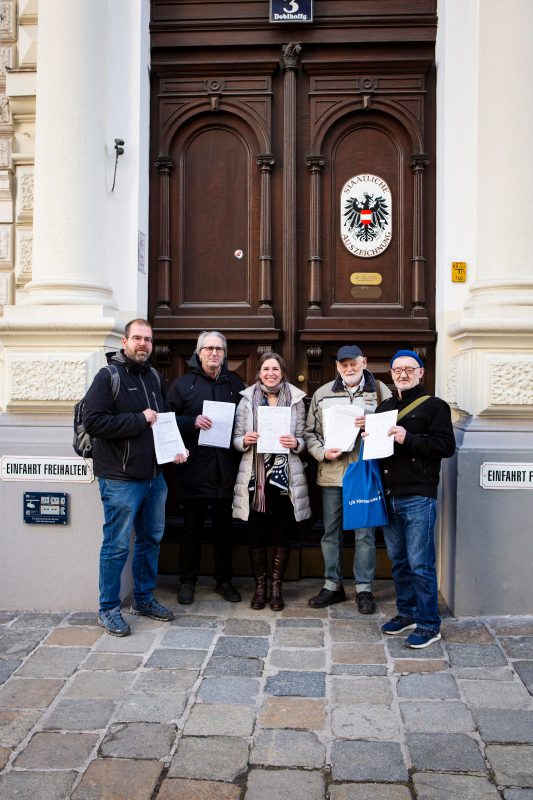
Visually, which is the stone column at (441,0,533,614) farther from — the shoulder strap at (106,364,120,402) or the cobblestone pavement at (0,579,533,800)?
the shoulder strap at (106,364,120,402)

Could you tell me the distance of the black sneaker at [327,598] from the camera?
17.4 feet

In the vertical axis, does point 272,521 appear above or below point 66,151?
below

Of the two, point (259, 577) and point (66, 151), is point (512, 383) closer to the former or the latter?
point (259, 577)

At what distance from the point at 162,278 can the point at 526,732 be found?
4.02 metres

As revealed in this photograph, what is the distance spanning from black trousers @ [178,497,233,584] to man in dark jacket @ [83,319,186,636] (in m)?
0.46

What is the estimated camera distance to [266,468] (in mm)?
5246

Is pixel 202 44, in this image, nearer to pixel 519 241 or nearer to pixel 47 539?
pixel 519 241

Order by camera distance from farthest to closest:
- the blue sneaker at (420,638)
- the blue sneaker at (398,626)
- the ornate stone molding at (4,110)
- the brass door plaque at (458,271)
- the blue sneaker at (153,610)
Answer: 1. the ornate stone molding at (4,110)
2. the brass door plaque at (458,271)
3. the blue sneaker at (153,610)
4. the blue sneaker at (398,626)
5. the blue sneaker at (420,638)

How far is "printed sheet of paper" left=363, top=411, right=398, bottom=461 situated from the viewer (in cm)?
468

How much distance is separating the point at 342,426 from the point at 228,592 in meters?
1.44

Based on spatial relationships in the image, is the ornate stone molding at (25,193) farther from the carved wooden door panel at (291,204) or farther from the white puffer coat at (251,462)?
the white puffer coat at (251,462)

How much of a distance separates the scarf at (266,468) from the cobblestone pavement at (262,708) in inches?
31.6

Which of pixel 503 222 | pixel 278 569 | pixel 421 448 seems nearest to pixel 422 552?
pixel 421 448

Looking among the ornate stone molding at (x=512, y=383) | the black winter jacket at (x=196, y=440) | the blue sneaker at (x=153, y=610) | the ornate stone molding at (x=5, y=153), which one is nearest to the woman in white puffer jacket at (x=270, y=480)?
the black winter jacket at (x=196, y=440)
